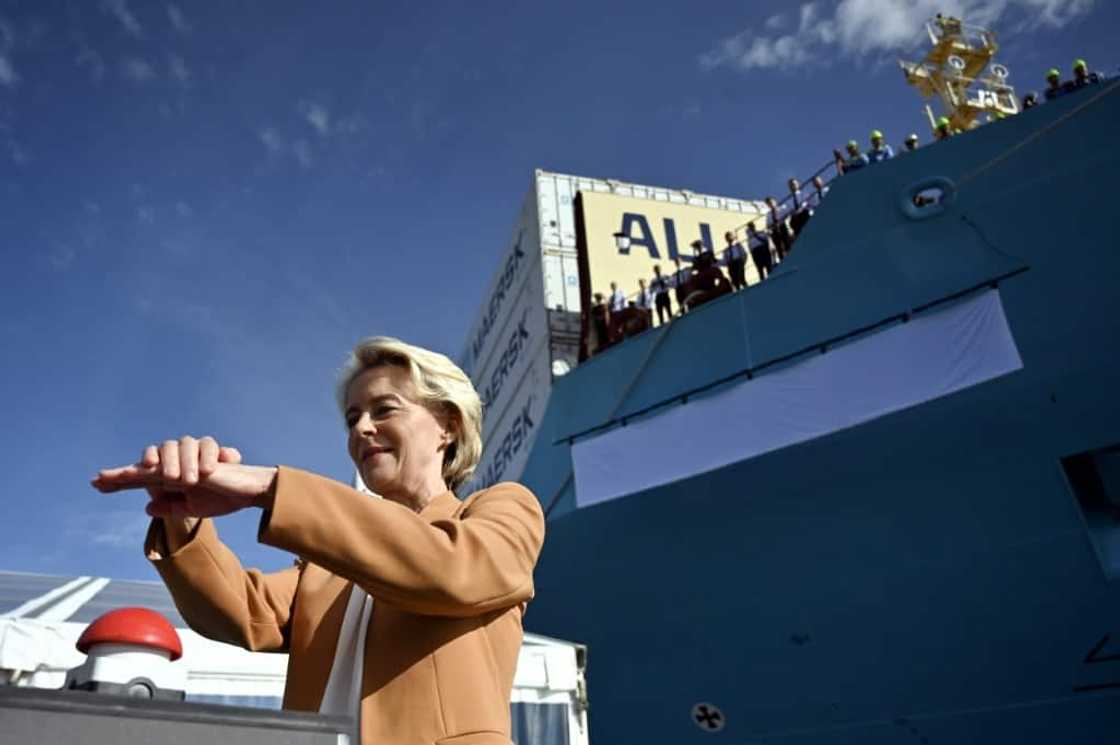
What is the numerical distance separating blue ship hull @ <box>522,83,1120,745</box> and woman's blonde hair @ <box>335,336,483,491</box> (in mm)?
6305

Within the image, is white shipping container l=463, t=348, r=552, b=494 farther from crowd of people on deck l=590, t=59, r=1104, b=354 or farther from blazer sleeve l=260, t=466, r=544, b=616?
blazer sleeve l=260, t=466, r=544, b=616

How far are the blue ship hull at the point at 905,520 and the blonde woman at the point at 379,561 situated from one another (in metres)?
6.45

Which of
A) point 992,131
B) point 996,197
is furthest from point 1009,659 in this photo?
point 992,131

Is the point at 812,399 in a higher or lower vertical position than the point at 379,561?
higher

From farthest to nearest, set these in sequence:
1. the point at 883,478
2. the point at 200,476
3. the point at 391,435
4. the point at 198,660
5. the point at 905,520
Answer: the point at 883,478
the point at 905,520
the point at 198,660
the point at 391,435
the point at 200,476

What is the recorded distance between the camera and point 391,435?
1.43 metres

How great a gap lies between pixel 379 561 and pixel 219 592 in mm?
440

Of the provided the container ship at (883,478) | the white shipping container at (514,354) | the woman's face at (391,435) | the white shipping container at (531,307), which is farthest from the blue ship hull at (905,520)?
the woman's face at (391,435)

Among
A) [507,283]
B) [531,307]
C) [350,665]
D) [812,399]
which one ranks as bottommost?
[350,665]

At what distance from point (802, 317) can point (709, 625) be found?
3.20 metres

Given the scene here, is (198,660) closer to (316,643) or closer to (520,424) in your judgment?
(316,643)

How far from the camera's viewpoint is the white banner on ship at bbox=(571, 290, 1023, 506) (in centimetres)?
676

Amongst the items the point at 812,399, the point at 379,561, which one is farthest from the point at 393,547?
the point at 812,399

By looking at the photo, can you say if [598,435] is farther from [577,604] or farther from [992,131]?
[992,131]
